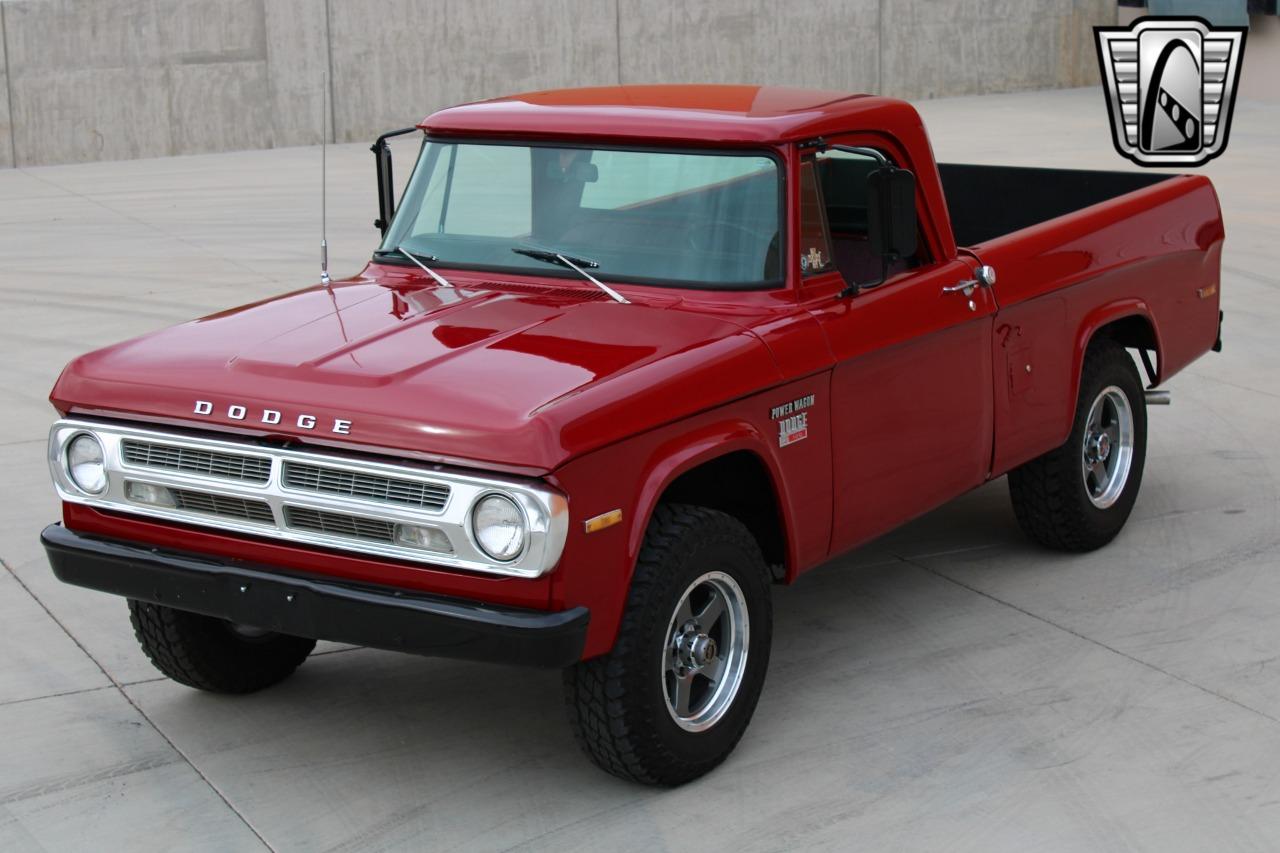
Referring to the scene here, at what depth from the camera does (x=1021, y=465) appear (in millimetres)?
6777

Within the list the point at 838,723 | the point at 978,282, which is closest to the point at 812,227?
the point at 978,282

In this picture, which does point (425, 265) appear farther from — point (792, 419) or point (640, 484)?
point (640, 484)

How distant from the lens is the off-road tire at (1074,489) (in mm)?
6852

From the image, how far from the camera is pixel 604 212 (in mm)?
5645

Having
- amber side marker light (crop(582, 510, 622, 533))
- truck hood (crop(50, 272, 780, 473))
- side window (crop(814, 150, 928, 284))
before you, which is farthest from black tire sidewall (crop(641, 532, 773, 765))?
side window (crop(814, 150, 928, 284))

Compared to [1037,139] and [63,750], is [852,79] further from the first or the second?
[63,750]

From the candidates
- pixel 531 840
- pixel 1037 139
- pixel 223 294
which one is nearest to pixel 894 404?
A: pixel 531 840

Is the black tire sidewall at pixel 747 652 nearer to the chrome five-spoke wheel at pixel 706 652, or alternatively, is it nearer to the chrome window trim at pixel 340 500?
the chrome five-spoke wheel at pixel 706 652

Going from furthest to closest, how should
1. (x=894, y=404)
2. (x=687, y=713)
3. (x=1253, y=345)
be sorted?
(x=1253, y=345), (x=894, y=404), (x=687, y=713)

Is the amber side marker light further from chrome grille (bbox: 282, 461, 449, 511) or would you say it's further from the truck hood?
chrome grille (bbox: 282, 461, 449, 511)

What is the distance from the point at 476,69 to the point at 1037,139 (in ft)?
23.3

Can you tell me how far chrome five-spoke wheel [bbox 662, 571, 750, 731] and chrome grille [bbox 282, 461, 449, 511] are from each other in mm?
822

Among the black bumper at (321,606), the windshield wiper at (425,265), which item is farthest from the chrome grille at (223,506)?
the windshield wiper at (425,265)

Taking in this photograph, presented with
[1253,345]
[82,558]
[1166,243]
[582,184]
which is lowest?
[1253,345]
